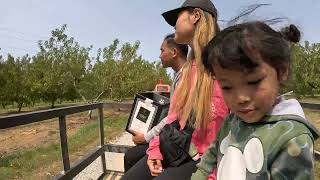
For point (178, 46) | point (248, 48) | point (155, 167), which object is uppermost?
point (178, 46)

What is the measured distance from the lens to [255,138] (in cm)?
130

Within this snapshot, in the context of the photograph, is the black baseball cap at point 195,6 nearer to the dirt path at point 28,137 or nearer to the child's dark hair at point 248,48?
the child's dark hair at point 248,48

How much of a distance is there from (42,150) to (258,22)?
9.60 metres

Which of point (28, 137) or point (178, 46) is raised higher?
point (178, 46)

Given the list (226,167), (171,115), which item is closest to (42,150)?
(171,115)

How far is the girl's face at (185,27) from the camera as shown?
229 cm

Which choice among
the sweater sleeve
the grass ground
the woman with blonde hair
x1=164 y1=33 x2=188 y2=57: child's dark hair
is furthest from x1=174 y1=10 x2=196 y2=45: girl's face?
the grass ground

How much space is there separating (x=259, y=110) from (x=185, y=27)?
1117 mm

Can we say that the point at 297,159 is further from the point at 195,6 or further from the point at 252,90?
the point at 195,6

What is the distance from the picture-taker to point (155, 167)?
2.26 meters

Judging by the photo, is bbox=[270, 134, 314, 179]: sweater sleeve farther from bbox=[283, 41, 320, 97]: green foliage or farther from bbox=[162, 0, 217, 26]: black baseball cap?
bbox=[283, 41, 320, 97]: green foliage

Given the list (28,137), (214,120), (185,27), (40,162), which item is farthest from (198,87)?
(28,137)

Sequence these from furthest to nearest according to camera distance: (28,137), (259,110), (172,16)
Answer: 1. (28,137)
2. (172,16)
3. (259,110)

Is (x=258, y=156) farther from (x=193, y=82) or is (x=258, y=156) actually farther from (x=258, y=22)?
(x=193, y=82)
